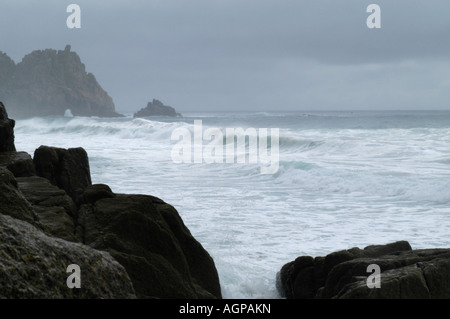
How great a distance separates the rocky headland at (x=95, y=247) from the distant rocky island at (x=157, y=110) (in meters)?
137

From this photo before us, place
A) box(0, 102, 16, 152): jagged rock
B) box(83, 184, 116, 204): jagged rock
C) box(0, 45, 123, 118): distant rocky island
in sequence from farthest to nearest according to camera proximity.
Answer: box(0, 45, 123, 118): distant rocky island → box(0, 102, 16, 152): jagged rock → box(83, 184, 116, 204): jagged rock

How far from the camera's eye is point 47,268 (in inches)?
124

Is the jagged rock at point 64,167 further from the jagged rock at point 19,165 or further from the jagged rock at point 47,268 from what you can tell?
the jagged rock at point 47,268

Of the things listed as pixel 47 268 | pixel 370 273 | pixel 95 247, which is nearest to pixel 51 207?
pixel 95 247

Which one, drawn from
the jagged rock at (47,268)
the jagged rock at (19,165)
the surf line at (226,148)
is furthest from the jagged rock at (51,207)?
the surf line at (226,148)

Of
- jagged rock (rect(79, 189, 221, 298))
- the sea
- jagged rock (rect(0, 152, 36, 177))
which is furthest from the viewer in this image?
the sea

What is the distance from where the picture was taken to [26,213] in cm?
445

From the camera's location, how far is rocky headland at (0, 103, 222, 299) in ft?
10.2

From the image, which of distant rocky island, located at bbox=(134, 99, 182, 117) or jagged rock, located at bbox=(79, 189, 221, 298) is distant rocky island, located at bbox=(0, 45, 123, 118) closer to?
distant rocky island, located at bbox=(134, 99, 182, 117)

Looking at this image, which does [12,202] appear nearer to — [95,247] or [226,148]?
[95,247]

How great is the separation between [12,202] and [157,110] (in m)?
141

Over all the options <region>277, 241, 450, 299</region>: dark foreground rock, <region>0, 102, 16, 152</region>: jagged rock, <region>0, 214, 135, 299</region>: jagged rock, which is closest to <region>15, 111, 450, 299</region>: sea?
<region>277, 241, 450, 299</region>: dark foreground rock

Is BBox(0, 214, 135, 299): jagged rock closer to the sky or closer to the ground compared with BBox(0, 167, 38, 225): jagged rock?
closer to the ground

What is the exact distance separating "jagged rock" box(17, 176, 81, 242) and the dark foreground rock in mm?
2573
